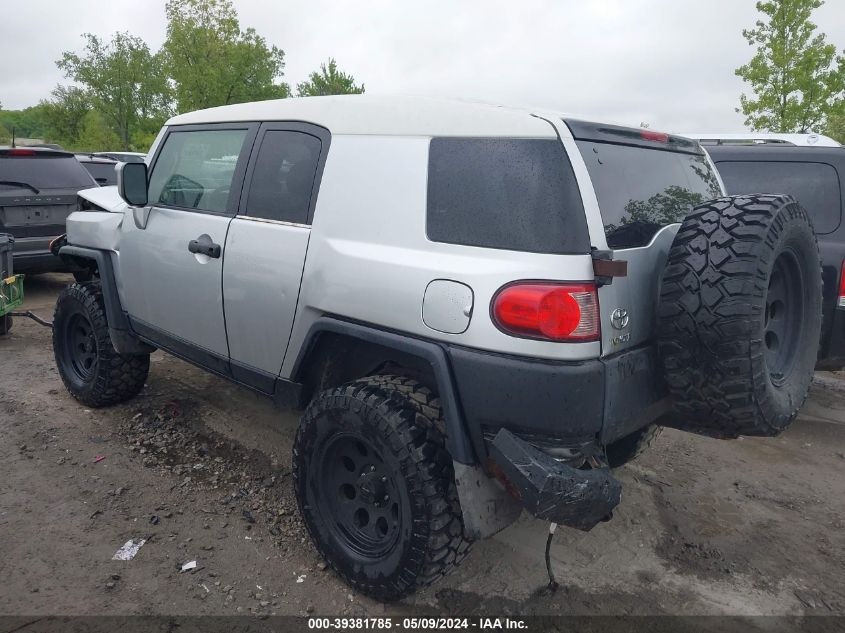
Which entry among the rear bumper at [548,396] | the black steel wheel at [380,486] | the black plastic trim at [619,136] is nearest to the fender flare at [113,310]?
the black steel wheel at [380,486]

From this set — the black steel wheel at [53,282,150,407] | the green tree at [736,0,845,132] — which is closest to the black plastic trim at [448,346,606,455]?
the black steel wheel at [53,282,150,407]

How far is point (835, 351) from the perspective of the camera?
415 cm

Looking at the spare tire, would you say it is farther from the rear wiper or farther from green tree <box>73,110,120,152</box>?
green tree <box>73,110,120,152</box>

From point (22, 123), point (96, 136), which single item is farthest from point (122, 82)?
point (22, 123)

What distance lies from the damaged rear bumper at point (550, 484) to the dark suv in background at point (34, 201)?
6441 millimetres

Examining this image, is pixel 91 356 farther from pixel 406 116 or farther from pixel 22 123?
pixel 22 123

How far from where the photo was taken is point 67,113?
3612 cm

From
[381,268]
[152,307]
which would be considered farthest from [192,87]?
[381,268]

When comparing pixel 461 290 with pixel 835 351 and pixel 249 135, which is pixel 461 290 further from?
pixel 835 351

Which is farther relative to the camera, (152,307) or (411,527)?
(152,307)

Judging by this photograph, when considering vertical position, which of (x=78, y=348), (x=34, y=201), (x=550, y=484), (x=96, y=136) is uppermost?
(x=96, y=136)

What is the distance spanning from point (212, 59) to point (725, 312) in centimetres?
2718

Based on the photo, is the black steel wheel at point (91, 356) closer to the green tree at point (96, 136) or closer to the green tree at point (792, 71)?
the green tree at point (792, 71)

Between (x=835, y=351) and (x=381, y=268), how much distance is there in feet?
11.0
